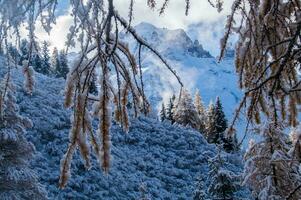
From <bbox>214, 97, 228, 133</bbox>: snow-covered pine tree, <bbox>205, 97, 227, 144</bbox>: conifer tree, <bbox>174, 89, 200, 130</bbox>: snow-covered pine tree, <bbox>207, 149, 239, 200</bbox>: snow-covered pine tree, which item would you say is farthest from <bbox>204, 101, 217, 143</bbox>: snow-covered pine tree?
<bbox>207, 149, 239, 200</bbox>: snow-covered pine tree

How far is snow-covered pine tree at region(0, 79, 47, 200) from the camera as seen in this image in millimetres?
12242

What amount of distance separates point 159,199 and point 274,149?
13.3 meters

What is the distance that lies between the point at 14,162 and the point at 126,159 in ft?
50.4

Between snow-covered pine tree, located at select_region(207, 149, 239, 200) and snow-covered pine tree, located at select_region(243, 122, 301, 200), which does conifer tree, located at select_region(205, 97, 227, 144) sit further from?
snow-covered pine tree, located at select_region(243, 122, 301, 200)

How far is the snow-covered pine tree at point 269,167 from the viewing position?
1083 cm

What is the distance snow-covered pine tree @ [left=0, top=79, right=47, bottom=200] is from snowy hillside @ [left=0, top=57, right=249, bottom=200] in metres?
8.32

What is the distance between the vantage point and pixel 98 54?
5.75ft

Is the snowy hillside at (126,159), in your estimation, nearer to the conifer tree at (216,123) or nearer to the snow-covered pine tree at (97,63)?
the conifer tree at (216,123)

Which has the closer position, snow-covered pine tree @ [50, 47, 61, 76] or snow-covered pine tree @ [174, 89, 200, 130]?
snow-covered pine tree @ [174, 89, 200, 130]

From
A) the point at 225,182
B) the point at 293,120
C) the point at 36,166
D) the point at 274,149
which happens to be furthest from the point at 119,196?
the point at 293,120

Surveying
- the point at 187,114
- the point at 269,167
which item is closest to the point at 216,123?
the point at 187,114

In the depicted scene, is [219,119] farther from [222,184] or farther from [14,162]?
[14,162]

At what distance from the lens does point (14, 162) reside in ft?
41.7

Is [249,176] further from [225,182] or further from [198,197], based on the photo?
[198,197]
